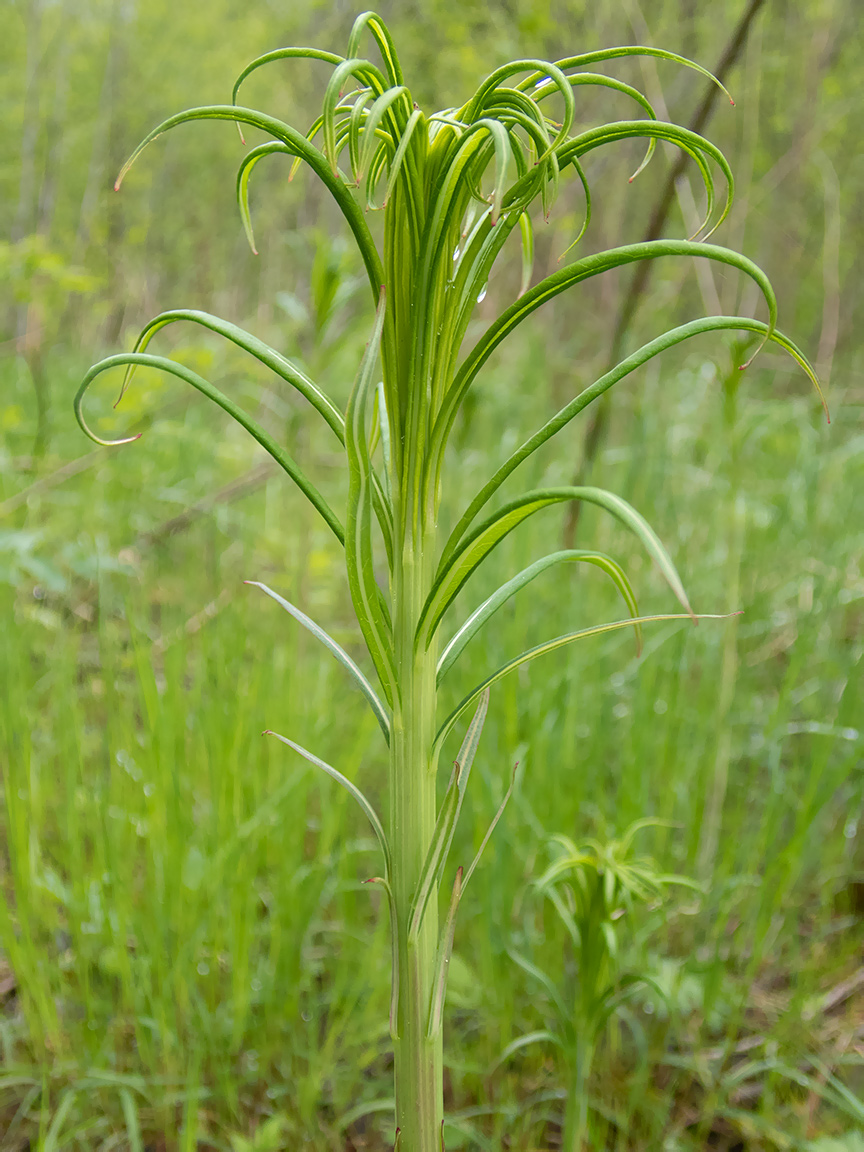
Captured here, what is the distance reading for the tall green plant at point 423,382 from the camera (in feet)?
1.44

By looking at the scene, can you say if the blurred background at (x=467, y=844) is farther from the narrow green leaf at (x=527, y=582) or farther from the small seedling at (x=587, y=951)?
the narrow green leaf at (x=527, y=582)

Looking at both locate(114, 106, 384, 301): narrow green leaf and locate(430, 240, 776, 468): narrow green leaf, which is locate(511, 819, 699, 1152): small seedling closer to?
locate(430, 240, 776, 468): narrow green leaf

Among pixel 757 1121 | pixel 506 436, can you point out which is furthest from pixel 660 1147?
pixel 506 436

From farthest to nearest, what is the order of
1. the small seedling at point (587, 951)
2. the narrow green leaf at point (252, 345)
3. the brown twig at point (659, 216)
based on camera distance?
the brown twig at point (659, 216) → the small seedling at point (587, 951) → the narrow green leaf at point (252, 345)

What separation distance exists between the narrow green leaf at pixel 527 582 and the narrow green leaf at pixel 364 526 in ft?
0.17

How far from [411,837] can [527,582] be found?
0.64ft

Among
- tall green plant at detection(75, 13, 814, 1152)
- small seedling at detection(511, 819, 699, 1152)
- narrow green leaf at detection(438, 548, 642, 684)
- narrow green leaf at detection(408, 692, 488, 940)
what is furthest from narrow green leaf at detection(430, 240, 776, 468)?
small seedling at detection(511, 819, 699, 1152)

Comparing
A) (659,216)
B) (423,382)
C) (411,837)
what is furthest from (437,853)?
(659,216)

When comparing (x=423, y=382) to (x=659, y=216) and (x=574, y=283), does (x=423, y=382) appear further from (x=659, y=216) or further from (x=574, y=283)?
(x=659, y=216)

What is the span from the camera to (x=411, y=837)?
536 millimetres

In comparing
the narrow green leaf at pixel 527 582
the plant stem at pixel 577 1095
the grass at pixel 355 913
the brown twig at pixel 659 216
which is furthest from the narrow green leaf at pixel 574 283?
the brown twig at pixel 659 216

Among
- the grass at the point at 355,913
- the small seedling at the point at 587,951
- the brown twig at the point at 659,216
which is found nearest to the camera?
the small seedling at the point at 587,951

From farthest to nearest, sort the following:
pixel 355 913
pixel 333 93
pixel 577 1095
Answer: pixel 355 913 < pixel 577 1095 < pixel 333 93

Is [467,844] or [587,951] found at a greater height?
[587,951]
